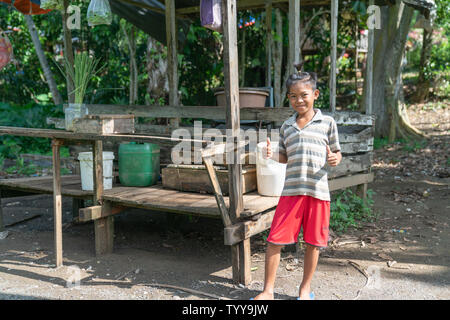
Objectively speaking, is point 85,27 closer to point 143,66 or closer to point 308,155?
point 143,66

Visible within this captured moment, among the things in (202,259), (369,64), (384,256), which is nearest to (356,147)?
(369,64)

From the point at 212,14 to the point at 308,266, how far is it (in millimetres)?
2162

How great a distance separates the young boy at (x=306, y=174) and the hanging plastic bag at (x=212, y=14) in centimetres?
95

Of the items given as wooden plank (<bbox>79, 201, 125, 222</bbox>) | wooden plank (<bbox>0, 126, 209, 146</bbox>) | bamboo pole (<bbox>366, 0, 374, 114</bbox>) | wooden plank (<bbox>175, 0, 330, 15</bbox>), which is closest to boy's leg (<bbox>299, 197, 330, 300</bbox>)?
wooden plank (<bbox>0, 126, 209, 146</bbox>)

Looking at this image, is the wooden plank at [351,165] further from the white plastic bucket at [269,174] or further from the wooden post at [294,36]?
the wooden post at [294,36]

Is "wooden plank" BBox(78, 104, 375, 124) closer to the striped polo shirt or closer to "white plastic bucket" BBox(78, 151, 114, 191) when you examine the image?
"white plastic bucket" BBox(78, 151, 114, 191)

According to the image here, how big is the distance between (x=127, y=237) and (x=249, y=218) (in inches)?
84.3

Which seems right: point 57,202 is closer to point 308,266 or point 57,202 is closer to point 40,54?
point 308,266

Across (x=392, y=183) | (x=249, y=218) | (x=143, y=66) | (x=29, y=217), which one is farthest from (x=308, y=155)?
(x=143, y=66)

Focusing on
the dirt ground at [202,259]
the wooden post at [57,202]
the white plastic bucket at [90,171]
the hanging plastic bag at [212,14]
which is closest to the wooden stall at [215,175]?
the wooden post at [57,202]

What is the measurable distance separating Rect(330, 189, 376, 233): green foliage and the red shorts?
2290 millimetres

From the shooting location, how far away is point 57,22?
36.5ft

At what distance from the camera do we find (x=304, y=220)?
3221 mm

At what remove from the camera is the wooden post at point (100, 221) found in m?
4.33
